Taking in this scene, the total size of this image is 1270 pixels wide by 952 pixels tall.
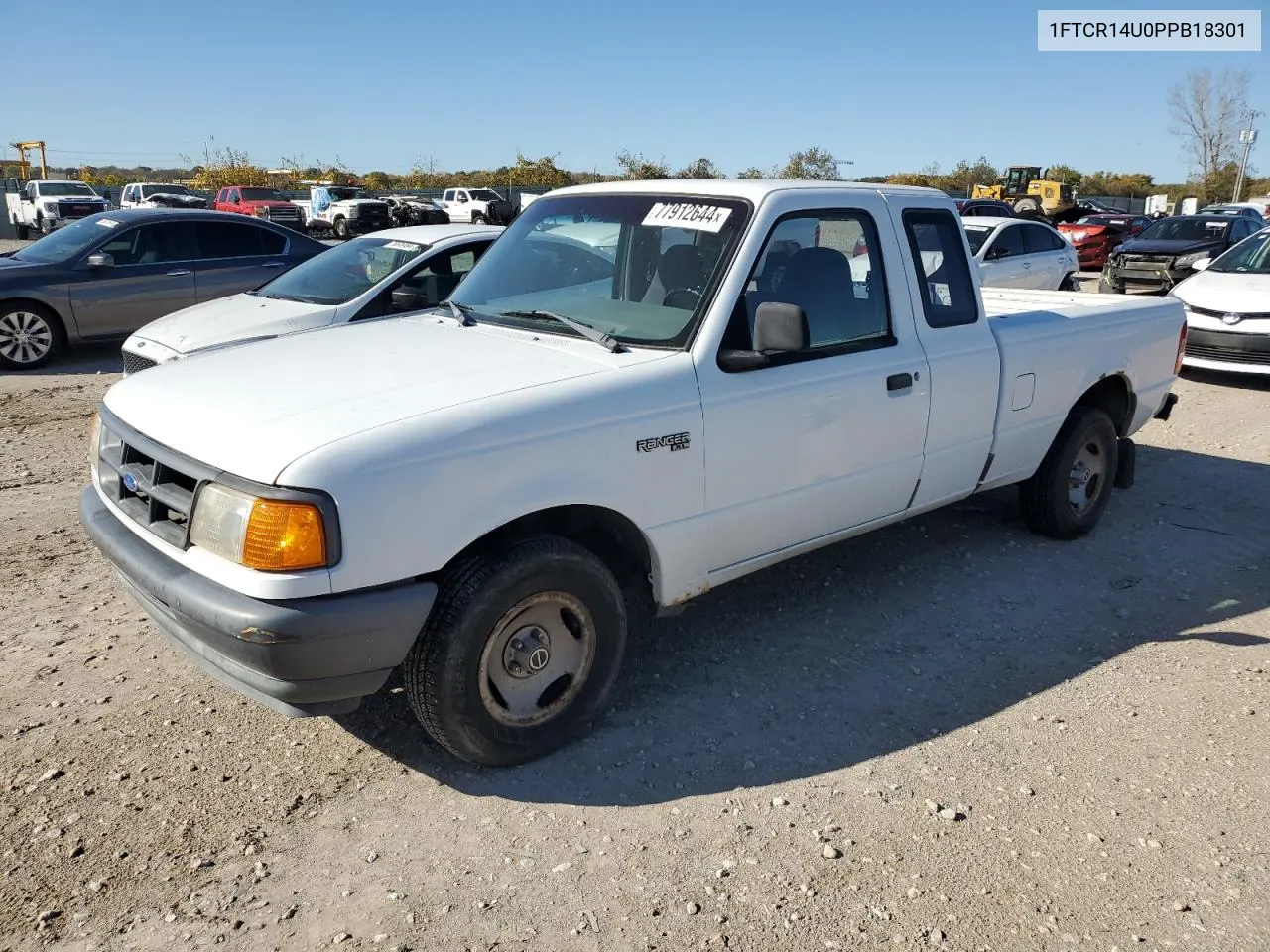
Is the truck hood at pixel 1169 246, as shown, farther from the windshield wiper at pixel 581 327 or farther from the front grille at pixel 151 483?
the front grille at pixel 151 483

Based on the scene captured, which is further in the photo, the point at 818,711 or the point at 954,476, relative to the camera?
the point at 954,476

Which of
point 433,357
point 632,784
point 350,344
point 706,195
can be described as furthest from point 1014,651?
point 350,344

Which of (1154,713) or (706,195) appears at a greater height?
(706,195)

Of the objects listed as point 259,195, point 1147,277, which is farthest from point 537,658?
point 259,195

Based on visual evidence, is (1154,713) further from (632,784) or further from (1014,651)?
(632,784)

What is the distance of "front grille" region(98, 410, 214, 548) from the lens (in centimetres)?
307

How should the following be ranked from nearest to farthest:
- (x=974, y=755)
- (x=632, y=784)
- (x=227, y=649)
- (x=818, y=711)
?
(x=227, y=649) → (x=632, y=784) → (x=974, y=755) → (x=818, y=711)

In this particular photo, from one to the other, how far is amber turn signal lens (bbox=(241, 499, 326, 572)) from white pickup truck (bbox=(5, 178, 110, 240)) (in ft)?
97.1

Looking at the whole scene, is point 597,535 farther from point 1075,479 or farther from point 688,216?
point 1075,479

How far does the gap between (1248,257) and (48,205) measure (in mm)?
31927

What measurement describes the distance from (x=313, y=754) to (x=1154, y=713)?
10.6 feet

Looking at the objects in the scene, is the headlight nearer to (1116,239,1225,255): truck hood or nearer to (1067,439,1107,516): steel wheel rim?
(1067,439,1107,516): steel wheel rim

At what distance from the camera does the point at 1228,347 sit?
10258mm

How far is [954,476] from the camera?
4797 millimetres
